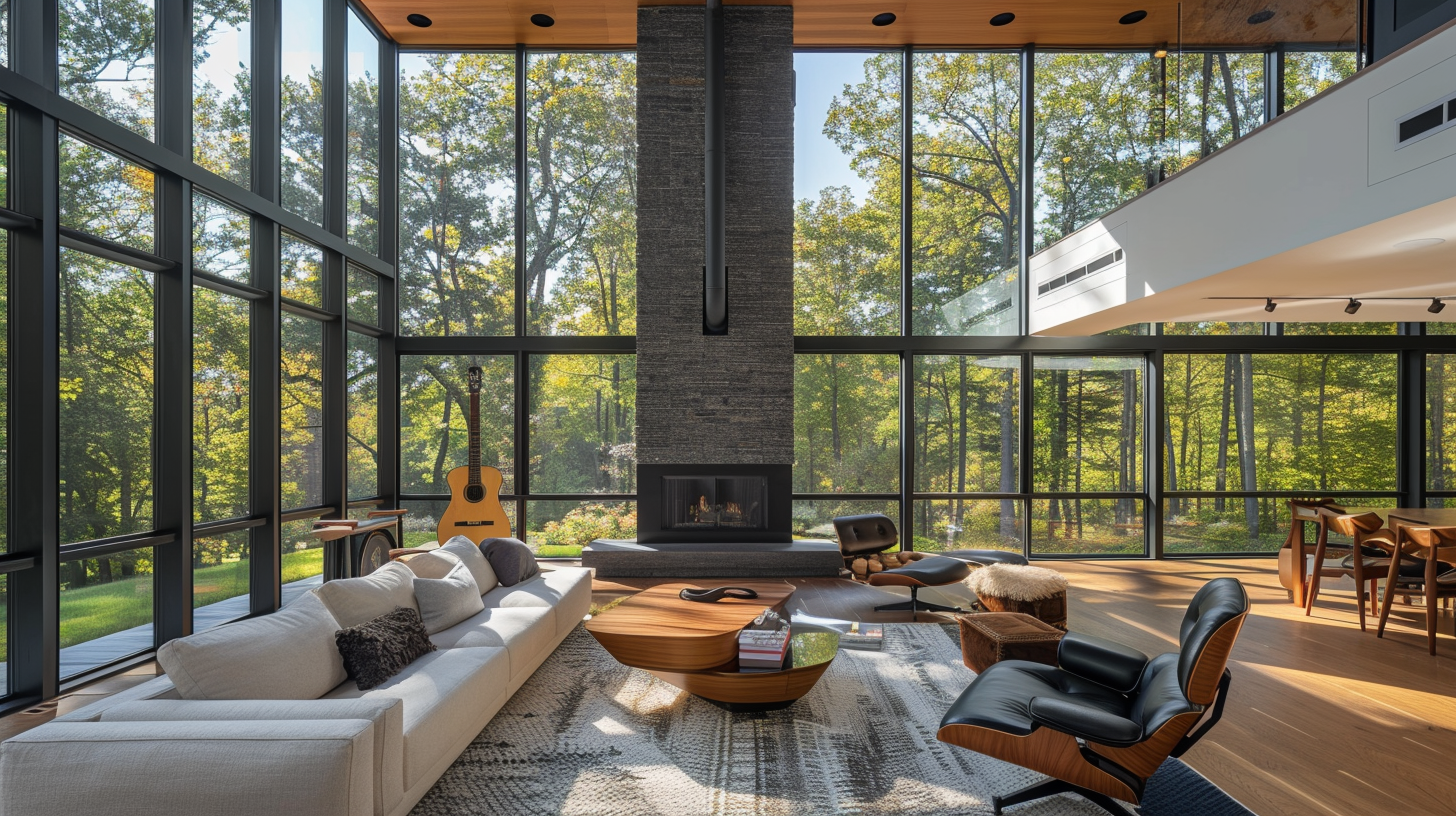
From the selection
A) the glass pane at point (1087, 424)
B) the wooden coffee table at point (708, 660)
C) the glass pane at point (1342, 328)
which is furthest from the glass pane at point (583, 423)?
the glass pane at point (1342, 328)

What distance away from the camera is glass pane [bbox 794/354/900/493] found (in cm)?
762

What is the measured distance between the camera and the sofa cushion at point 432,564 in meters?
4.03

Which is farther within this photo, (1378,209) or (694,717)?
(1378,209)

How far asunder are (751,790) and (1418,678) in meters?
3.96

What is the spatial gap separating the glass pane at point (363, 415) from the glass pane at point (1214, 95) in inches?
311

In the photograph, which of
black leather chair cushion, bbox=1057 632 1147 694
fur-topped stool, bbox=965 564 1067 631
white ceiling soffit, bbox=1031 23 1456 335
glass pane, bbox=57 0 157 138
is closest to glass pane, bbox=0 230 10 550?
glass pane, bbox=57 0 157 138

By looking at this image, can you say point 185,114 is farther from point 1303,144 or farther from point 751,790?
point 1303,144

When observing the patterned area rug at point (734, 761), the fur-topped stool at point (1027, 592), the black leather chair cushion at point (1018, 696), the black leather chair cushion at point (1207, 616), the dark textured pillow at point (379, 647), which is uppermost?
the black leather chair cushion at point (1207, 616)

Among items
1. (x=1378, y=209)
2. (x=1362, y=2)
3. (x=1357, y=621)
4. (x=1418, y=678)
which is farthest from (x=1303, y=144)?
(x=1357, y=621)

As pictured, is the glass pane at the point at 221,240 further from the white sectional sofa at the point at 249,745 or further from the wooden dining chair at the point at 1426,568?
the wooden dining chair at the point at 1426,568

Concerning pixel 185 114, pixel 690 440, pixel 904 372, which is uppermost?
pixel 185 114

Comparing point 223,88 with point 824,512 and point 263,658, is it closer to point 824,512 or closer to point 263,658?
point 263,658

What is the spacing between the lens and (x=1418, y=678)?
3.99 metres

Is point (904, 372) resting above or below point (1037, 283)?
below
